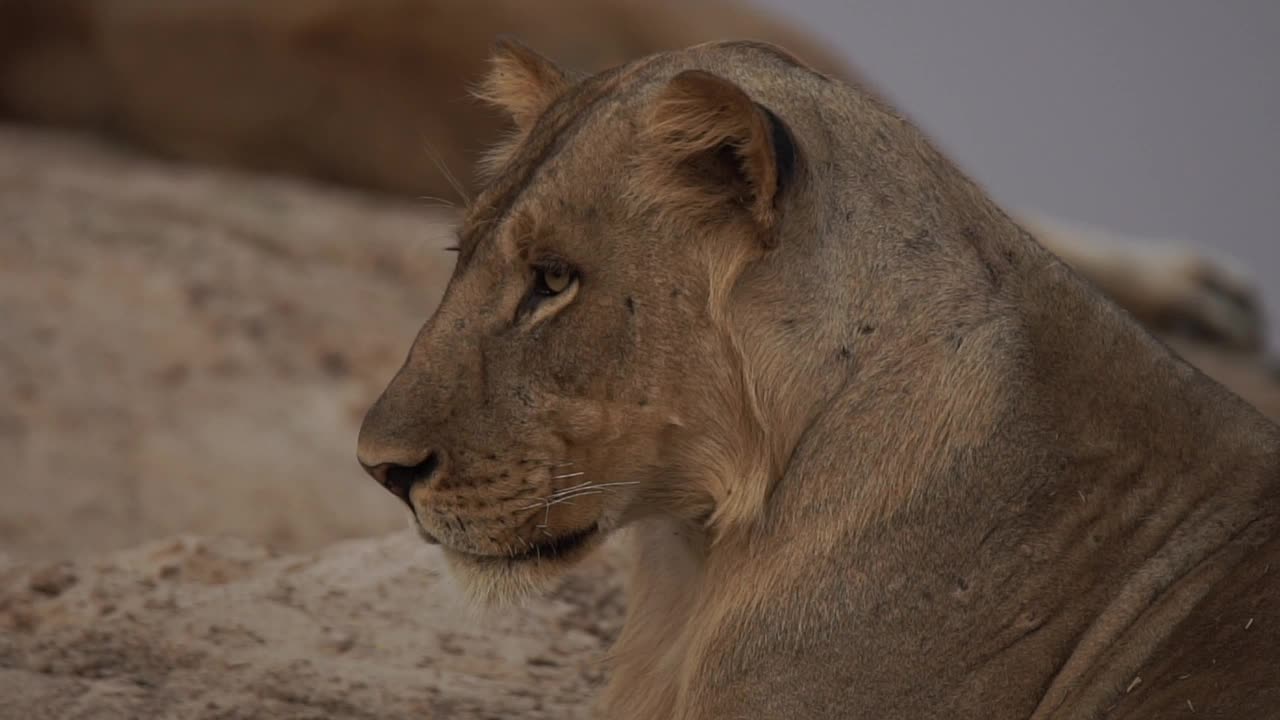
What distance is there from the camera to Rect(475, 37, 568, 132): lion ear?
12.3ft

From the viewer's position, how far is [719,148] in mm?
3258

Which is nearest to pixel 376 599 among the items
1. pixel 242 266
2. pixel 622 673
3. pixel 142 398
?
pixel 622 673

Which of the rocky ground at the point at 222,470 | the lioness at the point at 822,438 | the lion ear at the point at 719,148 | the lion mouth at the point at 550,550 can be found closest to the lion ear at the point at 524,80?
the lioness at the point at 822,438

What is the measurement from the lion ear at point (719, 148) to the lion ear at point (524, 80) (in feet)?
1.72

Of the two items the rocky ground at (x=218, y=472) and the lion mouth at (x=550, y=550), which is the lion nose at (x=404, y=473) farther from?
the rocky ground at (x=218, y=472)

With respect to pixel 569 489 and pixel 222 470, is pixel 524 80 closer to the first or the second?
pixel 569 489

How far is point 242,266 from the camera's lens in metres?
10.1

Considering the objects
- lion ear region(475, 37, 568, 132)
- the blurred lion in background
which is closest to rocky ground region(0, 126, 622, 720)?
the blurred lion in background

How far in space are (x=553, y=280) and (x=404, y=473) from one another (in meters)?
0.45

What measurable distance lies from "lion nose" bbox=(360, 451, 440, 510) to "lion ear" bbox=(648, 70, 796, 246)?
0.66 metres

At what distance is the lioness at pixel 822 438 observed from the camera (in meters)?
3.21

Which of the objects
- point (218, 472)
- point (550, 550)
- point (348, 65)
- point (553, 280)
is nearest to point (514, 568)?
point (550, 550)

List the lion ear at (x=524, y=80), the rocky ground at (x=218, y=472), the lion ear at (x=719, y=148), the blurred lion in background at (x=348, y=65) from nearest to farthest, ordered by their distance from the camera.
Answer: the lion ear at (x=719, y=148) → the lion ear at (x=524, y=80) → the rocky ground at (x=218, y=472) → the blurred lion in background at (x=348, y=65)

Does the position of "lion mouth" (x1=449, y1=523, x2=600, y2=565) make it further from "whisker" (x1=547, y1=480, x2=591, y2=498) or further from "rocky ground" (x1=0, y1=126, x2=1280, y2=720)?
"rocky ground" (x1=0, y1=126, x2=1280, y2=720)
